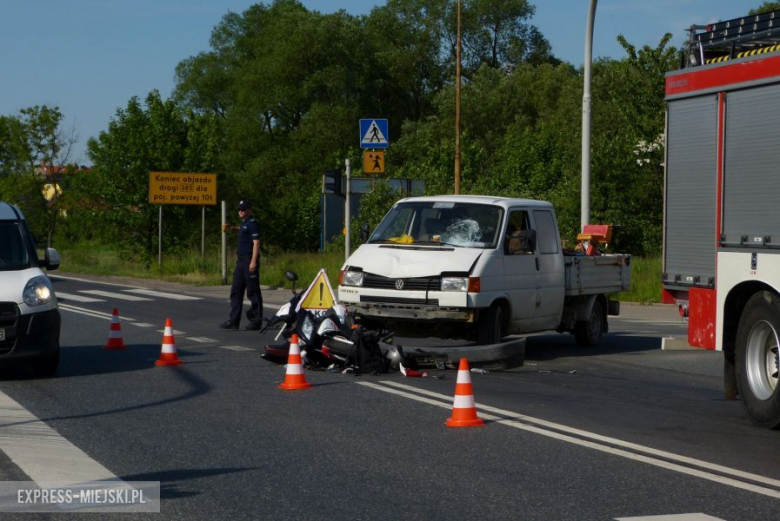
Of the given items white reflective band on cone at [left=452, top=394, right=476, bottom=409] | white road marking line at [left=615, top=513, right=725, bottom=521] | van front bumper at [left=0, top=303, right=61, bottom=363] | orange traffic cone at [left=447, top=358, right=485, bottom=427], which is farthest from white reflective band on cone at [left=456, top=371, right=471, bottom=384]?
van front bumper at [left=0, top=303, right=61, bottom=363]

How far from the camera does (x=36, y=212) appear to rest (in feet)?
192

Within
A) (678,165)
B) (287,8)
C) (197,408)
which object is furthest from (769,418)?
(287,8)

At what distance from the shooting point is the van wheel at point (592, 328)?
15648 millimetres

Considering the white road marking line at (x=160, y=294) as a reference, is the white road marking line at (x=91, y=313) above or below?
below

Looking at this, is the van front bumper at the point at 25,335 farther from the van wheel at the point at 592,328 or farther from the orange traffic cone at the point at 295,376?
the van wheel at the point at 592,328

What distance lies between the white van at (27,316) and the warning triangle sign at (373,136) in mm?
12840

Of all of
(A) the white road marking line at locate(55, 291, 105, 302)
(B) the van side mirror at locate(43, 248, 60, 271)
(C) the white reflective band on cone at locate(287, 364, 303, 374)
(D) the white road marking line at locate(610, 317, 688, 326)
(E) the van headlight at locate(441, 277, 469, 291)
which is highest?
(B) the van side mirror at locate(43, 248, 60, 271)

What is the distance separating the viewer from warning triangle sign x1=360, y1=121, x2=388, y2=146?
24406 millimetres

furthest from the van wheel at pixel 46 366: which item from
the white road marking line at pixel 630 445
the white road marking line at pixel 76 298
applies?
the white road marking line at pixel 76 298

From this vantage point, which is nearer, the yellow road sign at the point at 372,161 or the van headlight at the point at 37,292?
the van headlight at the point at 37,292

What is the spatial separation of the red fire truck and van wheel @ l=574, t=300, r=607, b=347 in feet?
18.1

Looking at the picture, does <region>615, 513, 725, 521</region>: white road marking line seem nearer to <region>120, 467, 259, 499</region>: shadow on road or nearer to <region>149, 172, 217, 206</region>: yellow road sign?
<region>120, 467, 259, 499</region>: shadow on road

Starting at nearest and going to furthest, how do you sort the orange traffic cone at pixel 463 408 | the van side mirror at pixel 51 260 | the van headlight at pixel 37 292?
1. the orange traffic cone at pixel 463 408
2. the van headlight at pixel 37 292
3. the van side mirror at pixel 51 260

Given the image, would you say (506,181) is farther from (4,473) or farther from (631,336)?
A: (4,473)
